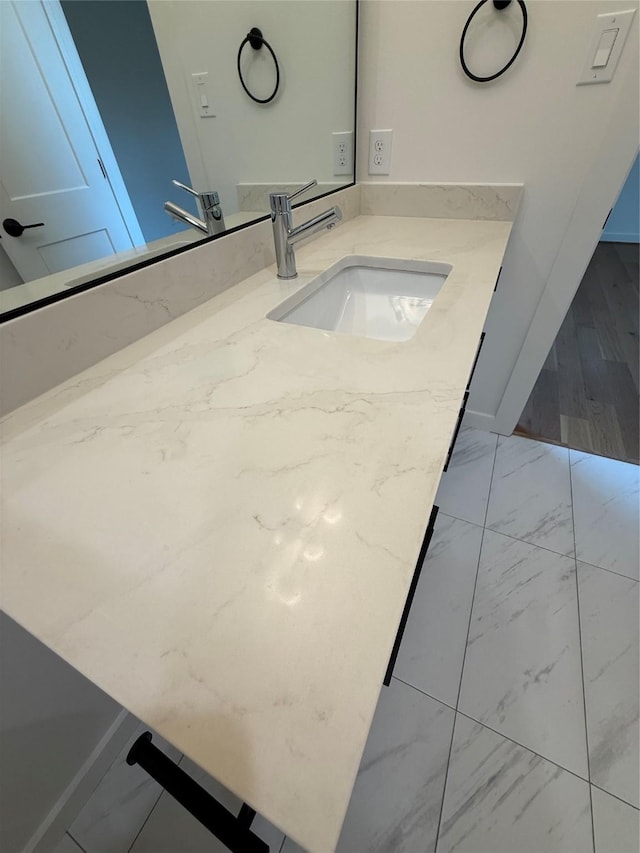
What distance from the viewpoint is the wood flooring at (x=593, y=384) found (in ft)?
5.64

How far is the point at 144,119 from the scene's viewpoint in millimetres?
755

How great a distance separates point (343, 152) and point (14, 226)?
3.79 ft

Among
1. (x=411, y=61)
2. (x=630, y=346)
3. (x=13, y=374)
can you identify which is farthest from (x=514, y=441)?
(x=13, y=374)

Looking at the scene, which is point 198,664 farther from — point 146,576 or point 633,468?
point 633,468

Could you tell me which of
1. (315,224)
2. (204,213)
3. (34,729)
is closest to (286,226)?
(315,224)

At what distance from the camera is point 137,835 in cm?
82

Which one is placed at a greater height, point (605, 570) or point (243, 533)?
point (243, 533)

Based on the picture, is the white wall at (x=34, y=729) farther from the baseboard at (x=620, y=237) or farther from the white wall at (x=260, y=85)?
the baseboard at (x=620, y=237)

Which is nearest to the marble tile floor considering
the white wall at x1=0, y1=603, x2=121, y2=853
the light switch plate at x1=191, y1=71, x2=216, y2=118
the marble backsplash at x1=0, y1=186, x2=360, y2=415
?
the white wall at x1=0, y1=603, x2=121, y2=853

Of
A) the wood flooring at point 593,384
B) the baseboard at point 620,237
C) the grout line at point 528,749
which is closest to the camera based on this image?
the grout line at point 528,749

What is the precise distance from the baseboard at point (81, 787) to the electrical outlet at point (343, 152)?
1.86m

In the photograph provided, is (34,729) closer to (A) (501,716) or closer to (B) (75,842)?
(B) (75,842)

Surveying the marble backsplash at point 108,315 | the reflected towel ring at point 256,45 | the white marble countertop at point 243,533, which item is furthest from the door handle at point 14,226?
the reflected towel ring at point 256,45

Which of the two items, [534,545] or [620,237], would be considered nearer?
[534,545]
